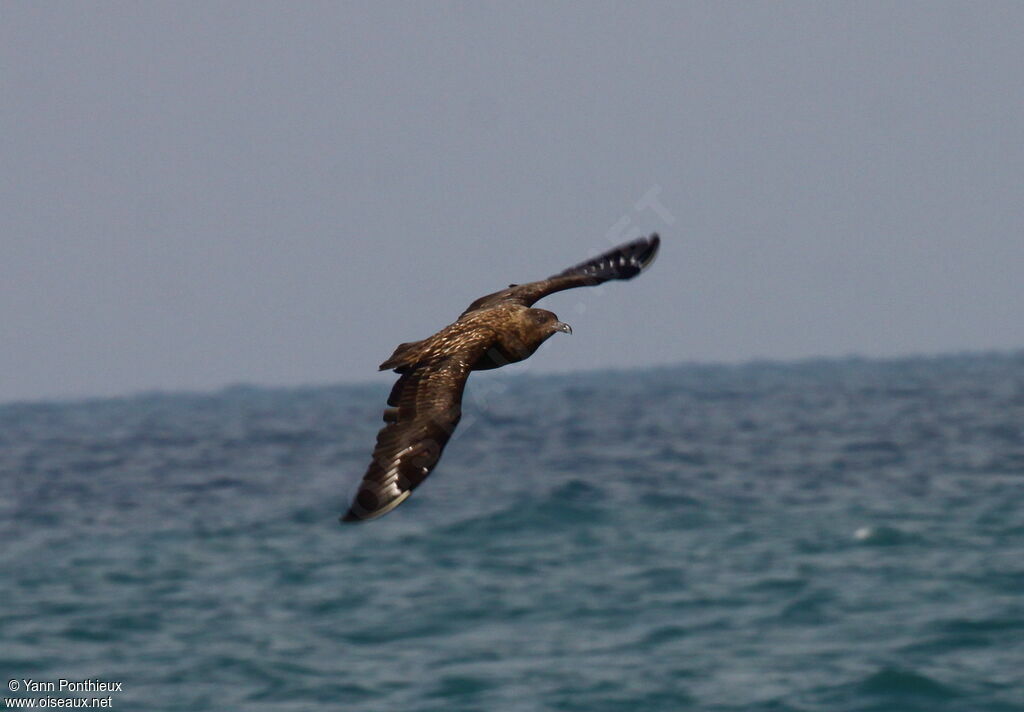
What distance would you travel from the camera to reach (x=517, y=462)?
42344mm

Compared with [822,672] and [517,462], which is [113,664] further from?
[517,462]

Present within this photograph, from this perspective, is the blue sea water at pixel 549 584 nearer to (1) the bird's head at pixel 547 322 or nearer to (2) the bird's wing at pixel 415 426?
(2) the bird's wing at pixel 415 426

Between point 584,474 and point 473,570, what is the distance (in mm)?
12774

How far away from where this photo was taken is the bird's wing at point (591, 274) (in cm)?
1091

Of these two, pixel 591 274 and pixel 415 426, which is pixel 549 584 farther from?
pixel 415 426

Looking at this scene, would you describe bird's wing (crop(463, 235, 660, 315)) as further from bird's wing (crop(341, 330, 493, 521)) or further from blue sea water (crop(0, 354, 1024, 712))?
bird's wing (crop(341, 330, 493, 521))

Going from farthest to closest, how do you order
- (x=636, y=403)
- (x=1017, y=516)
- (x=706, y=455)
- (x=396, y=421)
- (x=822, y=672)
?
(x=636, y=403) < (x=706, y=455) < (x=1017, y=516) < (x=822, y=672) < (x=396, y=421)

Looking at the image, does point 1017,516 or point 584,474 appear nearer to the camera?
point 1017,516

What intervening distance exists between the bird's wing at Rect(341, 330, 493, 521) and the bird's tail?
2744 mm

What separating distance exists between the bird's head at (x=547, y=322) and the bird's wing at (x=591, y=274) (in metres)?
0.50

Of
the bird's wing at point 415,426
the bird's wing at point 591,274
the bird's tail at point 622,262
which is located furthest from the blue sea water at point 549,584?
the bird's tail at point 622,262

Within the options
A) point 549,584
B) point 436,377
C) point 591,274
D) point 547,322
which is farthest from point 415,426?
point 549,584

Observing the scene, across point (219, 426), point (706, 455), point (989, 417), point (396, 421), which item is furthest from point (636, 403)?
point (396, 421)

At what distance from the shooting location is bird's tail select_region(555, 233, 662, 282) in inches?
473
